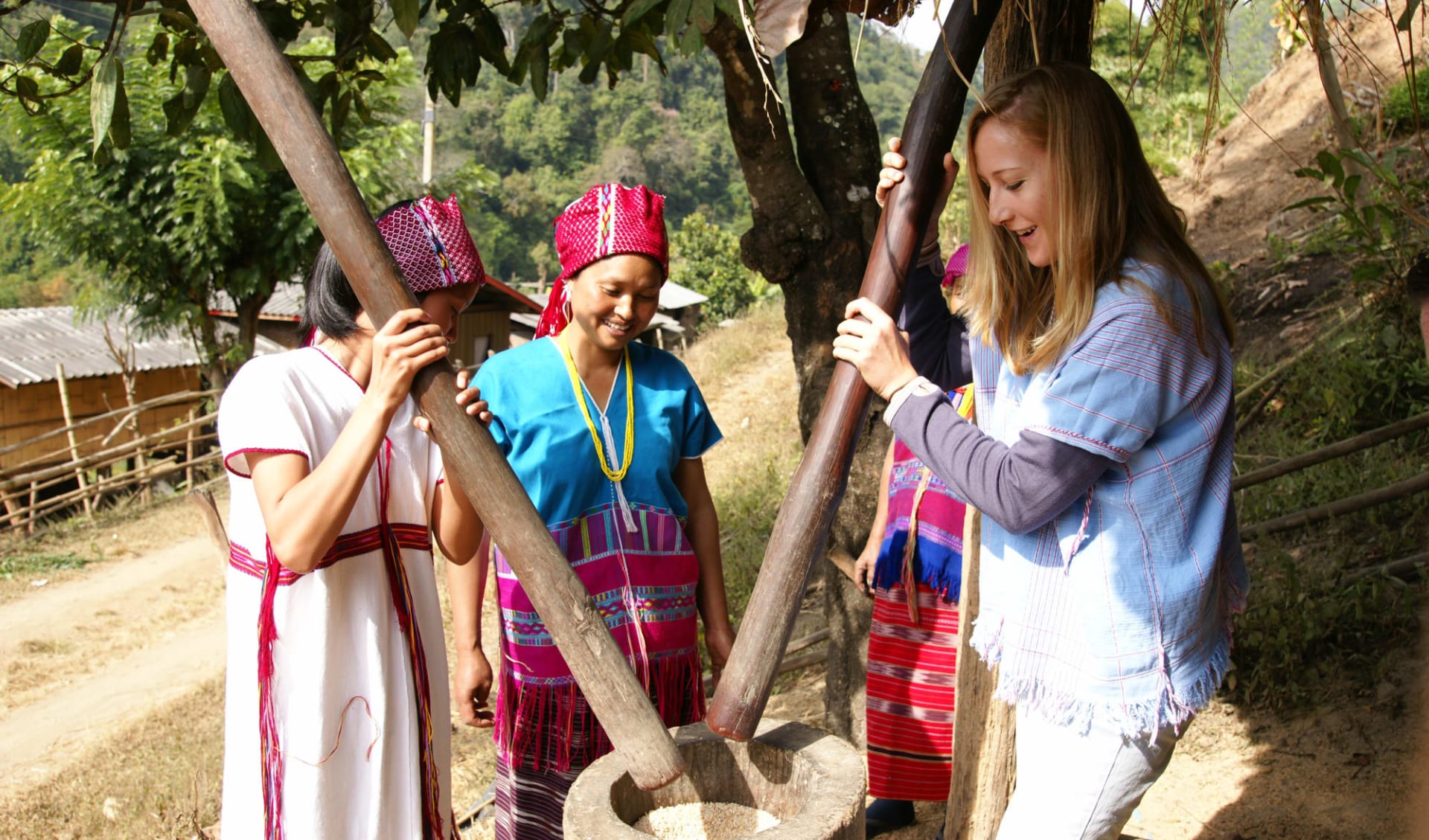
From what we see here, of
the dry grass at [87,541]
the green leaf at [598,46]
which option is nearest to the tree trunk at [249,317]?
the dry grass at [87,541]

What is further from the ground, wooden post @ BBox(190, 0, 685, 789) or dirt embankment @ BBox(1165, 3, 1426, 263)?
dirt embankment @ BBox(1165, 3, 1426, 263)

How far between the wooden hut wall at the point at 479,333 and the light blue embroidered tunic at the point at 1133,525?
1952 cm

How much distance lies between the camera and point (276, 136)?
5.35 feet

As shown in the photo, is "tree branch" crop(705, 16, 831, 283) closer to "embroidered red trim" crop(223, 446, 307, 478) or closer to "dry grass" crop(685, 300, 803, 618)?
"embroidered red trim" crop(223, 446, 307, 478)

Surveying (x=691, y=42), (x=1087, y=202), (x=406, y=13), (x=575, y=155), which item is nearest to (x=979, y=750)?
(x=1087, y=202)

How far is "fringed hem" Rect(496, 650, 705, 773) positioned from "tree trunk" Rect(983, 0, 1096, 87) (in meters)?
1.42

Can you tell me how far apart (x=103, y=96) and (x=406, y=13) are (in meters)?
0.62

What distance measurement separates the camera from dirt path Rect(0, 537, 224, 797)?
6.09 metres

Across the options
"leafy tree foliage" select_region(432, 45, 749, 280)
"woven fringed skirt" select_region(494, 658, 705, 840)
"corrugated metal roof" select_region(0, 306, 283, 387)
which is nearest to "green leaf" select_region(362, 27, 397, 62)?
"woven fringed skirt" select_region(494, 658, 705, 840)

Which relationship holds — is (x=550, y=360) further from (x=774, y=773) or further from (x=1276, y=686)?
(x=1276, y=686)

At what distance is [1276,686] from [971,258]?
2.44 meters

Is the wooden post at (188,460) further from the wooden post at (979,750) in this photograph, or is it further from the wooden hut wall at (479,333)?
the wooden post at (979,750)

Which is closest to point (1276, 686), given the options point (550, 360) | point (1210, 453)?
point (1210, 453)

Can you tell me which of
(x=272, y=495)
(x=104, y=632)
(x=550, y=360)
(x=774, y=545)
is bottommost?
(x=104, y=632)
